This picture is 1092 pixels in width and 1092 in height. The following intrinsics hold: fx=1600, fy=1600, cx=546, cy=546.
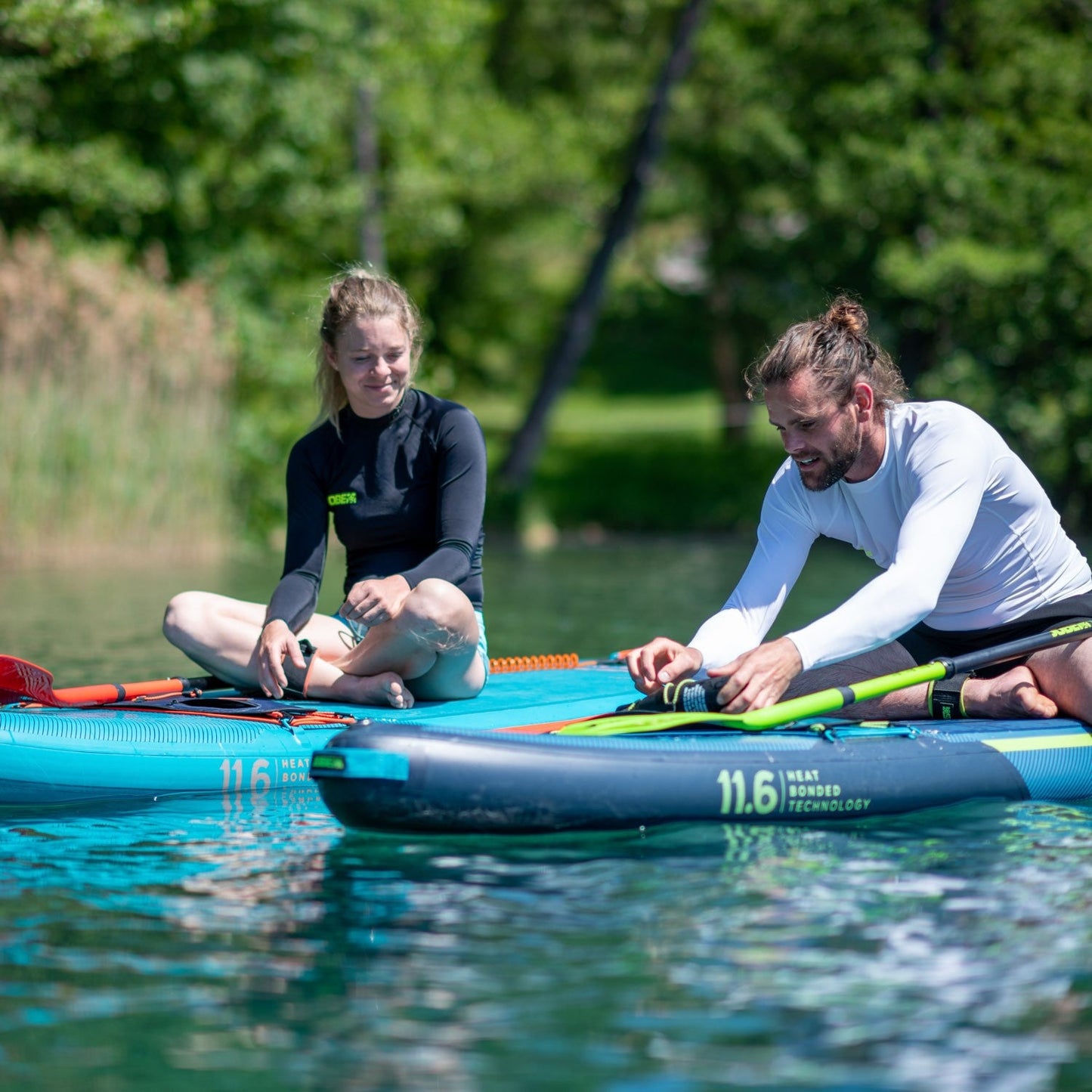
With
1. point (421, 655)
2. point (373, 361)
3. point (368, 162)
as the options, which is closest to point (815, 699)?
point (421, 655)

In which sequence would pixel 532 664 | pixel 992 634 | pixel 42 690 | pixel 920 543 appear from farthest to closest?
pixel 532 664, pixel 42 690, pixel 992 634, pixel 920 543

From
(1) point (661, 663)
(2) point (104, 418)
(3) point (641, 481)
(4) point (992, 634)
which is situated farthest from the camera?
(3) point (641, 481)

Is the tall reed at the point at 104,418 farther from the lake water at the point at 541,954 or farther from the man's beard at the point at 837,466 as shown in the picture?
the man's beard at the point at 837,466

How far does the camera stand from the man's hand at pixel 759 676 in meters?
3.86

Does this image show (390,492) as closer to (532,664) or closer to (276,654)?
(276,654)

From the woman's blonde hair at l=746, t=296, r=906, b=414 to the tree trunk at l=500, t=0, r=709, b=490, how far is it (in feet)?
45.8

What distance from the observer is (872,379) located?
4020 millimetres

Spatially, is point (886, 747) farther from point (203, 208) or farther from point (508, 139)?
point (508, 139)

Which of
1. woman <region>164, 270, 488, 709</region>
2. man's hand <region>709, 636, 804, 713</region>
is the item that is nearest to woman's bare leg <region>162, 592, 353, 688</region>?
woman <region>164, 270, 488, 709</region>

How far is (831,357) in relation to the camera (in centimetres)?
388

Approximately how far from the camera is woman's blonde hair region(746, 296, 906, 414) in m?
3.86

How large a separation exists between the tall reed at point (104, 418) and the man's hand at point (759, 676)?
8.18m

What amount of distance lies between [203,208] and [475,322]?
26.6 ft

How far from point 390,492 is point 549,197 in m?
17.7
